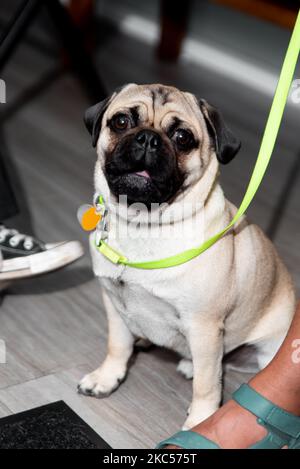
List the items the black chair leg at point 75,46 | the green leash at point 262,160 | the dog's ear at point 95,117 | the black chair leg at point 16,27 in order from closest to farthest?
1. the green leash at point 262,160
2. the dog's ear at point 95,117
3. the black chair leg at point 16,27
4. the black chair leg at point 75,46

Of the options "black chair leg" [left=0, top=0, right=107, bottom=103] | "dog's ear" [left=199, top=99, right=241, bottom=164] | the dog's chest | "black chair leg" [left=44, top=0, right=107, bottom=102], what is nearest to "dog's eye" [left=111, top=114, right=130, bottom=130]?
"dog's ear" [left=199, top=99, right=241, bottom=164]

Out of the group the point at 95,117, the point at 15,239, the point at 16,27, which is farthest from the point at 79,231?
the point at 95,117

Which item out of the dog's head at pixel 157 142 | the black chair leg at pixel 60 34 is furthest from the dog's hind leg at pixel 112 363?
the black chair leg at pixel 60 34

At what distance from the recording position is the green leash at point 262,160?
41.4 inches

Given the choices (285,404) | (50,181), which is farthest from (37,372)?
(50,181)

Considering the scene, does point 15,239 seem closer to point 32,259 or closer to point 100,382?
point 32,259

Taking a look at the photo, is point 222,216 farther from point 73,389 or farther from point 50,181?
point 50,181

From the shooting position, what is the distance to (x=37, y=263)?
4.66 ft

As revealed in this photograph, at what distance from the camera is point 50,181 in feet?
6.88

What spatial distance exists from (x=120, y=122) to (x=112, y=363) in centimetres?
41

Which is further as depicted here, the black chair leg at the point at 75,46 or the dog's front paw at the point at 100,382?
the black chair leg at the point at 75,46

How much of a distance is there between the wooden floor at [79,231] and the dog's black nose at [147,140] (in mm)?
431

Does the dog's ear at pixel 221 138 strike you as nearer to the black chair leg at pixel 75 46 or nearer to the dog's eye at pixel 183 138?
the dog's eye at pixel 183 138

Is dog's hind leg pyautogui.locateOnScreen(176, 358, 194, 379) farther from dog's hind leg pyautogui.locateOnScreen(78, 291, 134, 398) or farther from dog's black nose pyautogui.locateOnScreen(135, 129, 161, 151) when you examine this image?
dog's black nose pyautogui.locateOnScreen(135, 129, 161, 151)
